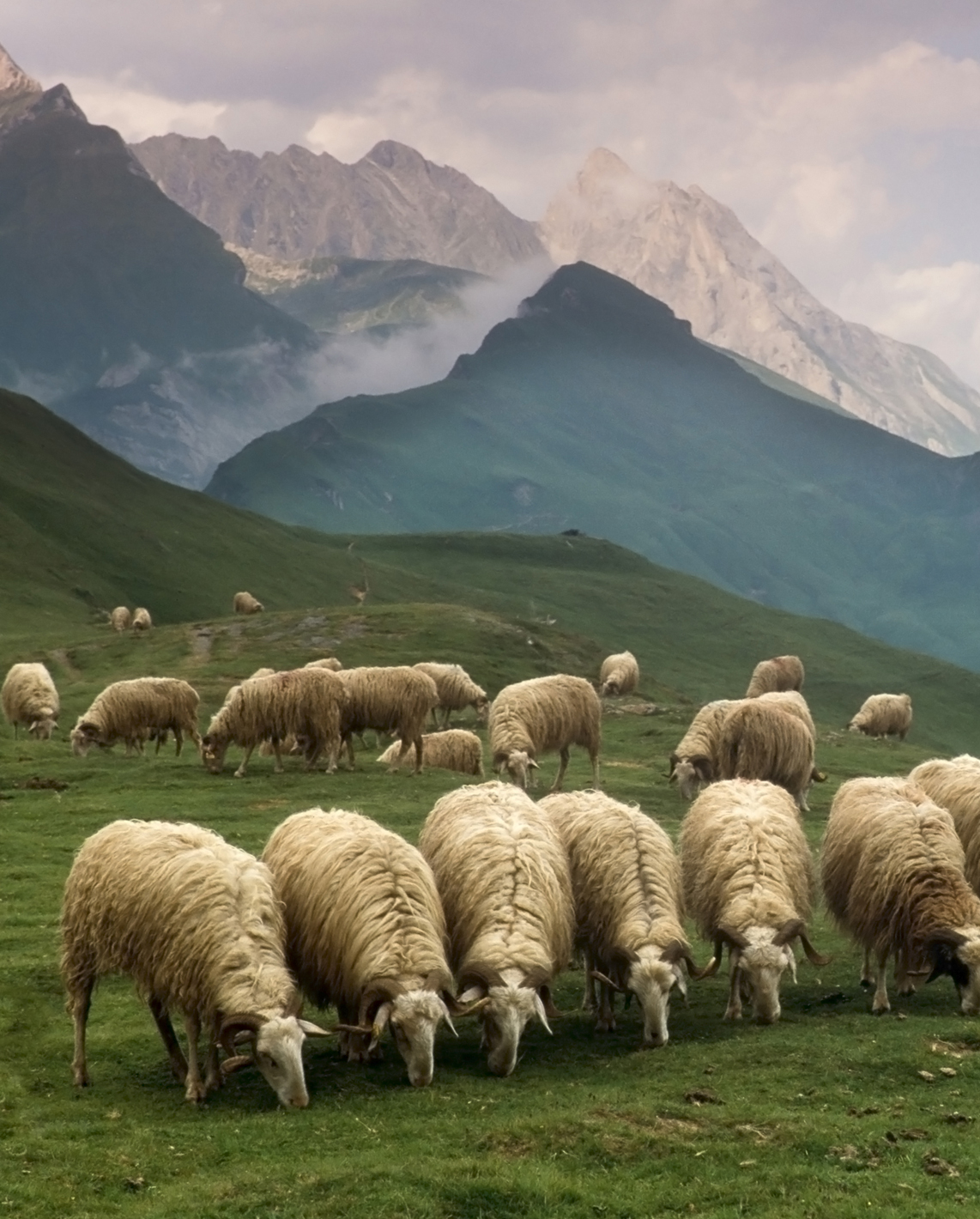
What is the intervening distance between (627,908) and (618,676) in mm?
47325

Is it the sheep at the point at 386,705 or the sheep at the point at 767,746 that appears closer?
the sheep at the point at 767,746

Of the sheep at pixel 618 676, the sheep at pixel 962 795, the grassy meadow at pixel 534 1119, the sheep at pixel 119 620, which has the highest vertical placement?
the sheep at pixel 119 620

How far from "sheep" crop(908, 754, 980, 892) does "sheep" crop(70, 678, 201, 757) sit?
22188mm

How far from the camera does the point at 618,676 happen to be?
6397 cm

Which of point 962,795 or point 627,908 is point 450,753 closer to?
point 962,795

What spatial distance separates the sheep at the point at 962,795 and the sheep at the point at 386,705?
15.8 meters

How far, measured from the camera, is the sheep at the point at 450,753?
37219 mm

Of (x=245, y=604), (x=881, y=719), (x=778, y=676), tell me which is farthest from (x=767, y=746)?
(x=245, y=604)

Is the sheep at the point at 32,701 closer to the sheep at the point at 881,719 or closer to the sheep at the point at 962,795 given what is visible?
the sheep at the point at 962,795

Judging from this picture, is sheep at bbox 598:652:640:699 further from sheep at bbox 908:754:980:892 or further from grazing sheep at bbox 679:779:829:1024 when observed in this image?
grazing sheep at bbox 679:779:829:1024

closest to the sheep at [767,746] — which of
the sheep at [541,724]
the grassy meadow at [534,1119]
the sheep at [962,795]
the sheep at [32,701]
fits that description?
the sheep at [541,724]

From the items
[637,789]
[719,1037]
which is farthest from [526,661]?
[719,1037]

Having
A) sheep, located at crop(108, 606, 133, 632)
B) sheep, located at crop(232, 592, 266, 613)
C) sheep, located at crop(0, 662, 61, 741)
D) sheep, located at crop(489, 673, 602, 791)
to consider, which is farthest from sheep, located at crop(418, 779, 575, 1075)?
sheep, located at crop(232, 592, 266, 613)

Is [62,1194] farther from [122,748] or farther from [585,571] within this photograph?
[585,571]
